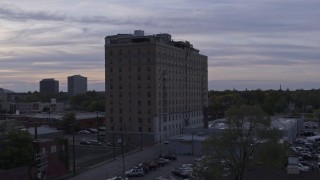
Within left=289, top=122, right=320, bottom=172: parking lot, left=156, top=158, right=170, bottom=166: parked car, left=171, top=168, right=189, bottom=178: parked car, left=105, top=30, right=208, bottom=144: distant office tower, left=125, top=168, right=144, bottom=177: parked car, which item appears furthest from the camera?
left=105, top=30, right=208, bottom=144: distant office tower

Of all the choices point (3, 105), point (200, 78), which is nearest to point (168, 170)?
point (200, 78)

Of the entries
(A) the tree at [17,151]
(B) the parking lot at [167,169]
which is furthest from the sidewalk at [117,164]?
(A) the tree at [17,151]

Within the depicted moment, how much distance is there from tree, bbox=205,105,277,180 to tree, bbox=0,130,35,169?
1139cm

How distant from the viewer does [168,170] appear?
3784cm

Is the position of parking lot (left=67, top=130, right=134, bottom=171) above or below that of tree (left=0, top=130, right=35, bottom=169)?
below

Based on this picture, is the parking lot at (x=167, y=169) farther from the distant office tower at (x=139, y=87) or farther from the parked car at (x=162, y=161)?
the distant office tower at (x=139, y=87)

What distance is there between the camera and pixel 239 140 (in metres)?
26.0

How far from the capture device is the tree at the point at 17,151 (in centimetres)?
2967

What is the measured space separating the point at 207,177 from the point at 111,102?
111 ft

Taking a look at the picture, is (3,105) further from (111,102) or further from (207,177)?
(207,177)

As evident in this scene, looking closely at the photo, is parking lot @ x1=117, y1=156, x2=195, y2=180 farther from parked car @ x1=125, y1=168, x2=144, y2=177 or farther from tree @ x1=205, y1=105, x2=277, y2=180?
tree @ x1=205, y1=105, x2=277, y2=180

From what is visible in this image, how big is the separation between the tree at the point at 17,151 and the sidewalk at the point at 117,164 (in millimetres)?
4879

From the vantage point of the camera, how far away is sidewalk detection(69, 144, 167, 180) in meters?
34.9

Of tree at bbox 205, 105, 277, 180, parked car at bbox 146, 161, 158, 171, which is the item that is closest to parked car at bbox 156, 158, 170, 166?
parked car at bbox 146, 161, 158, 171
